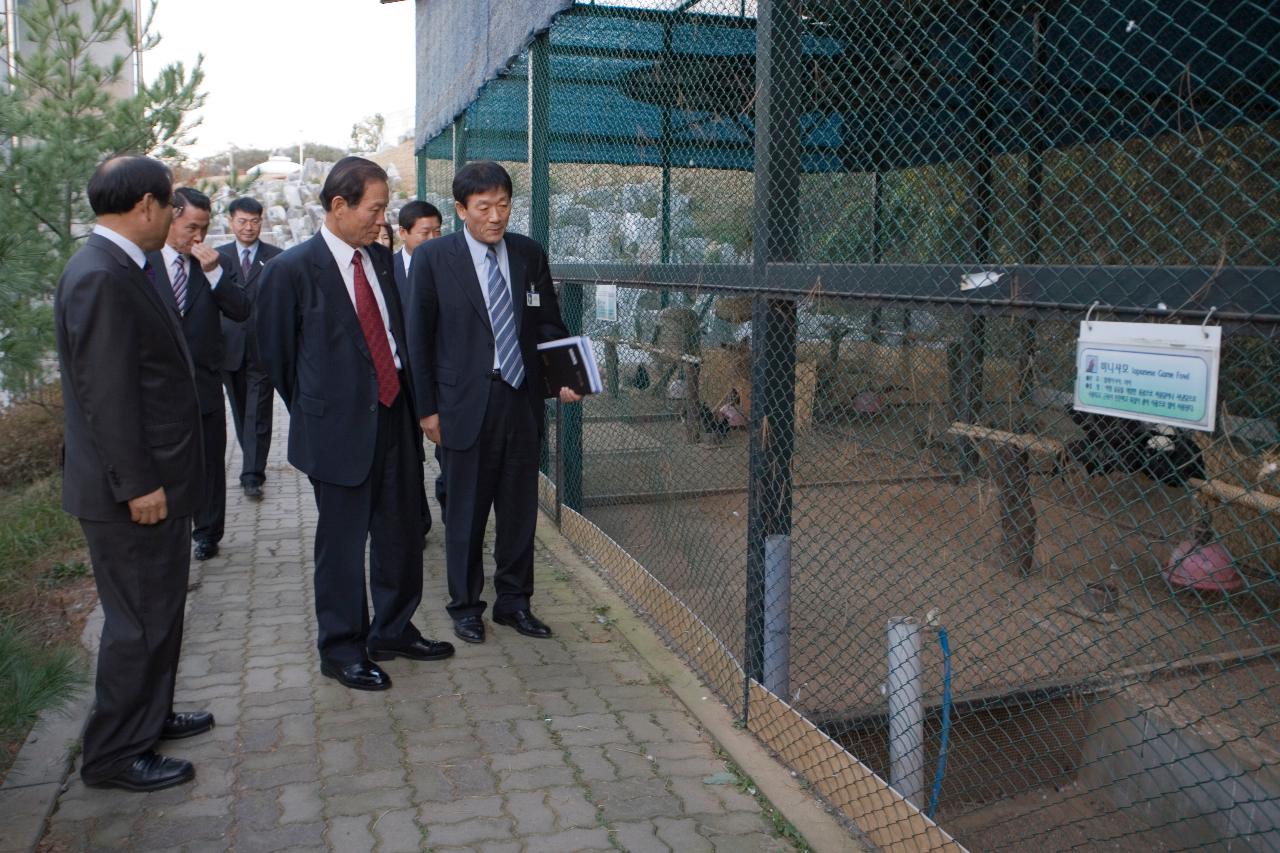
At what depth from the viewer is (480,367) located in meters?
4.33

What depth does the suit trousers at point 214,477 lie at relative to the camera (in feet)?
18.0

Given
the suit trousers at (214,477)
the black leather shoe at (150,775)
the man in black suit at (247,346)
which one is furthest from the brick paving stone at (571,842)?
the man in black suit at (247,346)

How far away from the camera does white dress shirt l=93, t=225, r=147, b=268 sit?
10.2ft

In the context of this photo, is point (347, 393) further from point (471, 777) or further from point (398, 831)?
point (398, 831)

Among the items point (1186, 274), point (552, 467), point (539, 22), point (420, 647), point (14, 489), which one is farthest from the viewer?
point (14, 489)

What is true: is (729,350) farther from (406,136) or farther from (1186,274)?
(406,136)

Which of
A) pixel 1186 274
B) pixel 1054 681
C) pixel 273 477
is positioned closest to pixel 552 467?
pixel 273 477

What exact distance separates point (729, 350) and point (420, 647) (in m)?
3.59

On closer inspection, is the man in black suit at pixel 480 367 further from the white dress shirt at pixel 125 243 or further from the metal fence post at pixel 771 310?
the white dress shirt at pixel 125 243

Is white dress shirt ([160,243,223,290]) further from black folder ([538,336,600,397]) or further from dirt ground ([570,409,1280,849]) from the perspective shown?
dirt ground ([570,409,1280,849])

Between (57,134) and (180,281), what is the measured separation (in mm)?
2429

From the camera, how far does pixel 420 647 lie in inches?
171

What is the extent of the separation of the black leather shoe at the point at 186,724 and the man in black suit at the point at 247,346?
2812 millimetres

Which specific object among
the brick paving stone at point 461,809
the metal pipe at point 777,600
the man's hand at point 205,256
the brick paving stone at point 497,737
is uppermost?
the man's hand at point 205,256
